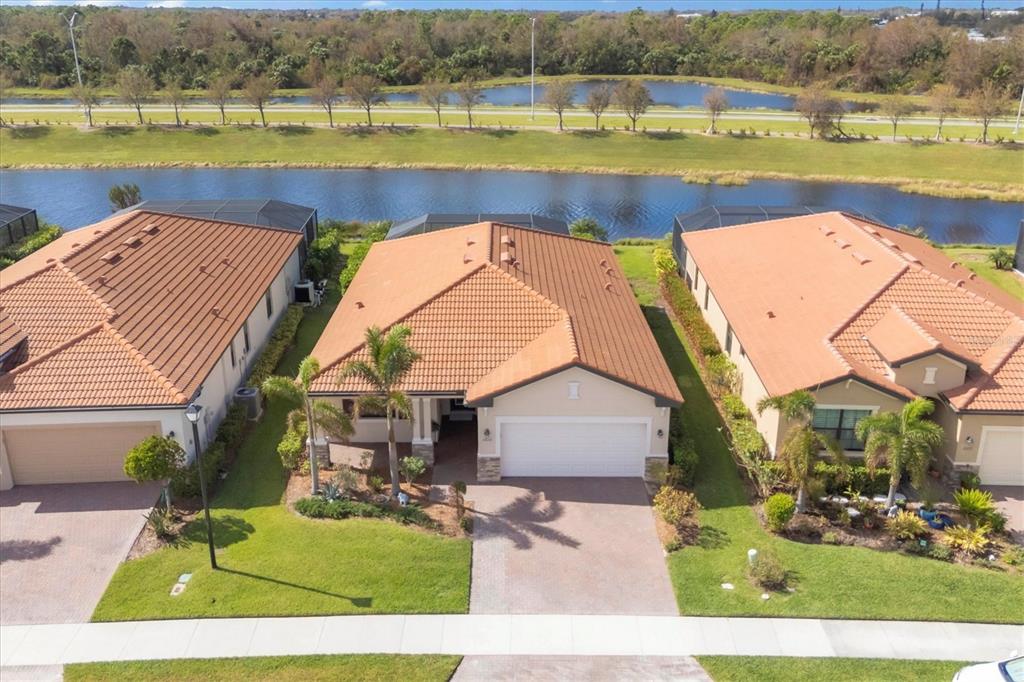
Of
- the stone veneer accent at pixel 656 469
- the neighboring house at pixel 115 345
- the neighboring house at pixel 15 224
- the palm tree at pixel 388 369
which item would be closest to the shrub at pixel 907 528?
the stone veneer accent at pixel 656 469

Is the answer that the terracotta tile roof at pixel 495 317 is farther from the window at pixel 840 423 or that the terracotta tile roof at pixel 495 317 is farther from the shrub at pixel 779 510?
the window at pixel 840 423

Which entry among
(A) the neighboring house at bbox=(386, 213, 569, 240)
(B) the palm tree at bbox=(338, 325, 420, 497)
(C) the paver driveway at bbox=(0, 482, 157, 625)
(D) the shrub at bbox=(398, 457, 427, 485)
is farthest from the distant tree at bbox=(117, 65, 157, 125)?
(B) the palm tree at bbox=(338, 325, 420, 497)

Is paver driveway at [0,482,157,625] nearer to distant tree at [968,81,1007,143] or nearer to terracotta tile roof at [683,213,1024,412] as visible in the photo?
terracotta tile roof at [683,213,1024,412]

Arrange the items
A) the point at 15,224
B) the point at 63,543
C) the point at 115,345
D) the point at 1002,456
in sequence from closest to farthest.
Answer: the point at 63,543 < the point at 1002,456 < the point at 115,345 < the point at 15,224

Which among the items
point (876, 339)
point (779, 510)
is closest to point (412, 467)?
point (779, 510)

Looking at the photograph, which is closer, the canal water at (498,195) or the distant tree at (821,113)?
the canal water at (498,195)

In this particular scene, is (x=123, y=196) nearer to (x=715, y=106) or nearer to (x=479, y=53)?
(x=715, y=106)
